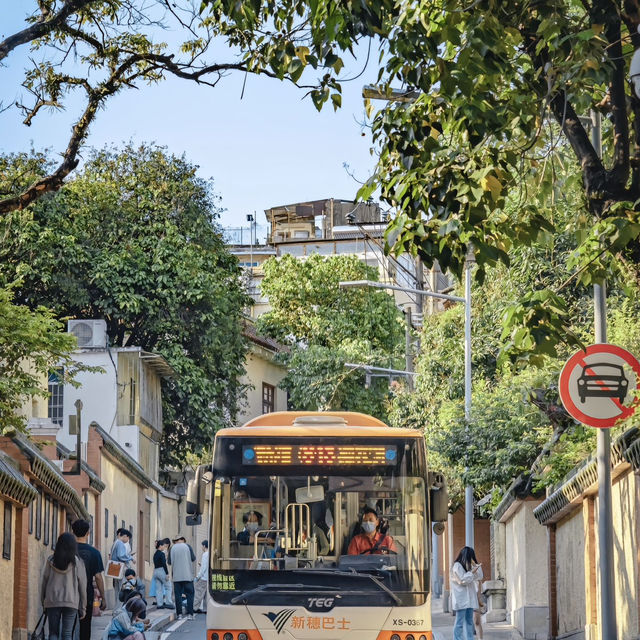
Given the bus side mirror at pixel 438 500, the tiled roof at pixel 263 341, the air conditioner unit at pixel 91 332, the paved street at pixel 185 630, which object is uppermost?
the tiled roof at pixel 263 341

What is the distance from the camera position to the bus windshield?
13383mm

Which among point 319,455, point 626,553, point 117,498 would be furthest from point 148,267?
point 319,455

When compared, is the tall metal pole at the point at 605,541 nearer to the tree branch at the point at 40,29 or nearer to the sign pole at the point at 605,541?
the sign pole at the point at 605,541

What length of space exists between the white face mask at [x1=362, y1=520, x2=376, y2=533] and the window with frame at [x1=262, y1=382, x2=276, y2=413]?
54607 millimetres

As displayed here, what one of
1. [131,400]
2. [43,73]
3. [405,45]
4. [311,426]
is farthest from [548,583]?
[131,400]

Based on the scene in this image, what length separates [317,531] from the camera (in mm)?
13516

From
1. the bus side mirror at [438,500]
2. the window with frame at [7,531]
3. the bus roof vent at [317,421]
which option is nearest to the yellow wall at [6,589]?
the window with frame at [7,531]

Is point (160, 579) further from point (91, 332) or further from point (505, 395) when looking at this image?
point (91, 332)

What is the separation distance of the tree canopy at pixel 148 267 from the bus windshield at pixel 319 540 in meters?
29.3

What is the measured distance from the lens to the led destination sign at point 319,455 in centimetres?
1398

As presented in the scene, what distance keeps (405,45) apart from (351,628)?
19.8 feet

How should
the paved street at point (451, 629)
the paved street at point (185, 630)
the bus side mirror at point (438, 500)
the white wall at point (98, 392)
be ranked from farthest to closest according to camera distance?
the white wall at point (98, 392)
the paved street at point (451, 629)
the paved street at point (185, 630)
the bus side mirror at point (438, 500)

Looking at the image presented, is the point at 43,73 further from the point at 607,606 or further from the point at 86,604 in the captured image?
the point at 607,606

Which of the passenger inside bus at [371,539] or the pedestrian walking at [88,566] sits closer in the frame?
the passenger inside bus at [371,539]
